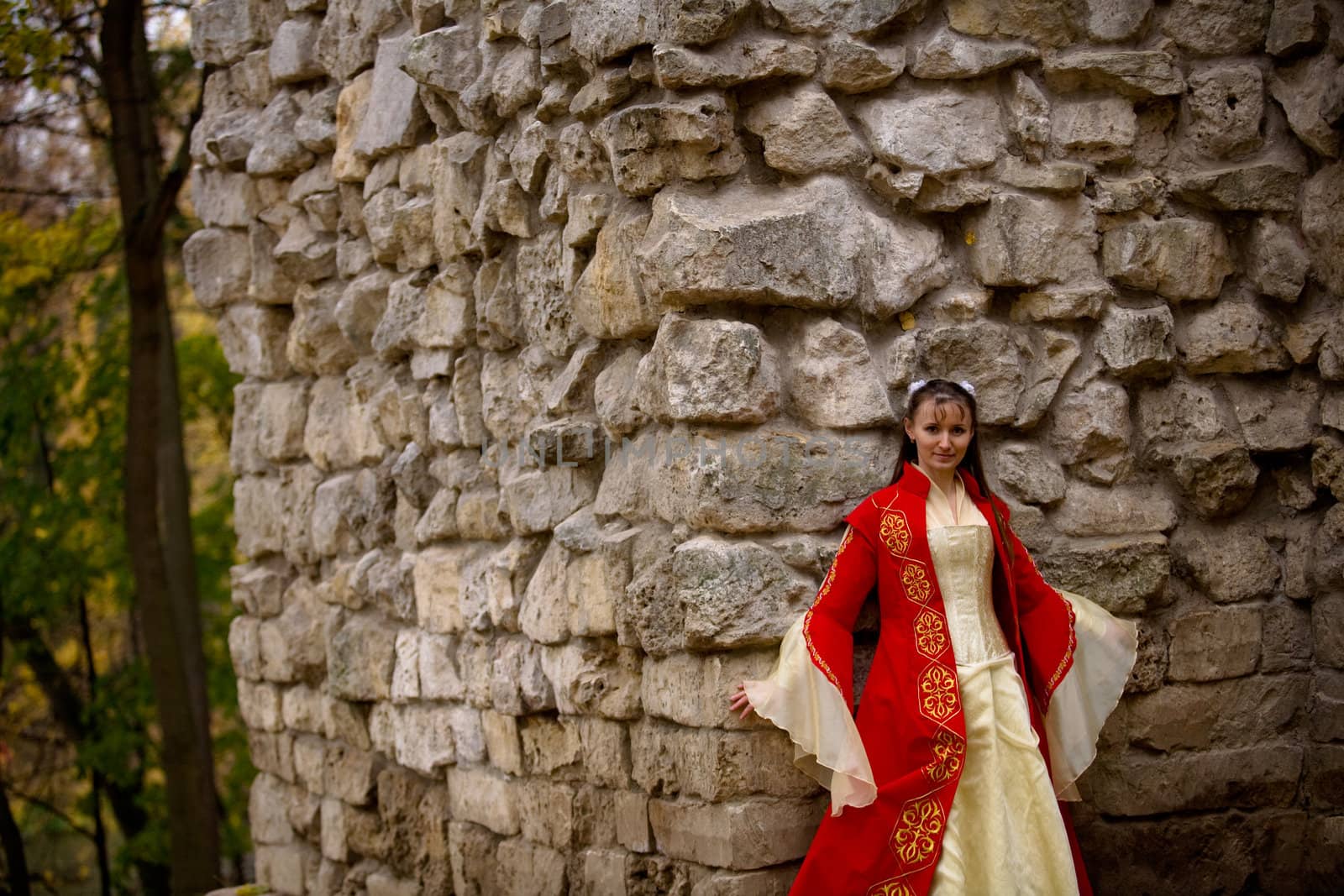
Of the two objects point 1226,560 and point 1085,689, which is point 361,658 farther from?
point 1226,560

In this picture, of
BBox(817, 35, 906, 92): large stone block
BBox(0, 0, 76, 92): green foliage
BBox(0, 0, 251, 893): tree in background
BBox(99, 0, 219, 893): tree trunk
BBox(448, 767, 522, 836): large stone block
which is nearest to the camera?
BBox(817, 35, 906, 92): large stone block

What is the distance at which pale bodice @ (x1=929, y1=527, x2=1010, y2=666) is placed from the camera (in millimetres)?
3402

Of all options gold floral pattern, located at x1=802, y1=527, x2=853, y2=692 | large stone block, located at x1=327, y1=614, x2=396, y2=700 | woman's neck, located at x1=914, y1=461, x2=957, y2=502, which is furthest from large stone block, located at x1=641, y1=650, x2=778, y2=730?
large stone block, located at x1=327, y1=614, x2=396, y2=700

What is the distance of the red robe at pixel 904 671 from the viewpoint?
3281 mm

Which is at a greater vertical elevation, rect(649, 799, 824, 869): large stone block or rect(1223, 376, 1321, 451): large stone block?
rect(1223, 376, 1321, 451): large stone block

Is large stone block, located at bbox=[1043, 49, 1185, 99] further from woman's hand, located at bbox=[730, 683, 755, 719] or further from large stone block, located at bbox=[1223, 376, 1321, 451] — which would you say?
woman's hand, located at bbox=[730, 683, 755, 719]

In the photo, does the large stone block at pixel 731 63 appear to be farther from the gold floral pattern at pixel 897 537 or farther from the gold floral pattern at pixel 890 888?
the gold floral pattern at pixel 890 888

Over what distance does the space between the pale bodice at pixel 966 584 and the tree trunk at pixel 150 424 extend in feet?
16.2

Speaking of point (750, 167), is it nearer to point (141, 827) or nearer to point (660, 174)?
point (660, 174)

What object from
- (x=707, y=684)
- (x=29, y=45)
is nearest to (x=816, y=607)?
(x=707, y=684)

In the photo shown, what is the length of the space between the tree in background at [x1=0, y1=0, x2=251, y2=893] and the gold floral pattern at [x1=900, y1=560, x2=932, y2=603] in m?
4.41

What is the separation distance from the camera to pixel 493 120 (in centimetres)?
424

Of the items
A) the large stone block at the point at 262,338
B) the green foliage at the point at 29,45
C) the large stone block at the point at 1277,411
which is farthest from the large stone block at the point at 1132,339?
the green foliage at the point at 29,45

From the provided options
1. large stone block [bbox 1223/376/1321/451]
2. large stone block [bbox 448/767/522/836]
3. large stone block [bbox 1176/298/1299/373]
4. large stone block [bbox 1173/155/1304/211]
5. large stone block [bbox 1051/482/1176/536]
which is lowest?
large stone block [bbox 448/767/522/836]
